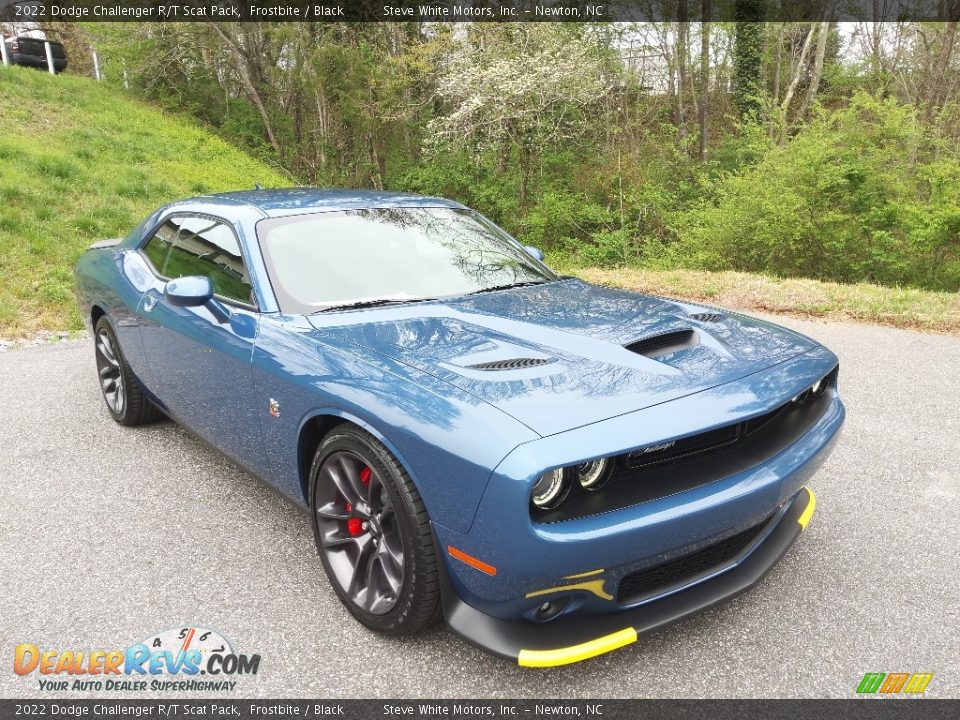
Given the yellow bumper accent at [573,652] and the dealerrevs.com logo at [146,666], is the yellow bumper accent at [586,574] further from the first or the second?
the dealerrevs.com logo at [146,666]

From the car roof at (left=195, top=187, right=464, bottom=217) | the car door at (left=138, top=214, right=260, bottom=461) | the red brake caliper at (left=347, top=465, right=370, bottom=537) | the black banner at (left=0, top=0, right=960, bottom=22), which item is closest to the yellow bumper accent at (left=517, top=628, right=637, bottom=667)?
the red brake caliper at (left=347, top=465, right=370, bottom=537)

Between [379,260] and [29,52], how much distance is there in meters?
21.8

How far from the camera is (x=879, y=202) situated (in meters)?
12.9

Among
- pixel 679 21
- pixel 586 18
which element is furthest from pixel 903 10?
pixel 586 18

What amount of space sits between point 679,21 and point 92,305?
68.6 ft

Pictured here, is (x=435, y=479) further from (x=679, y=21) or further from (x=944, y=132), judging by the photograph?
(x=679, y=21)

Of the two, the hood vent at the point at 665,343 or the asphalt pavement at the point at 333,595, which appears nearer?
the asphalt pavement at the point at 333,595

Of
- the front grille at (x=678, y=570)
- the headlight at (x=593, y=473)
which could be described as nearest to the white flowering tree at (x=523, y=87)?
the front grille at (x=678, y=570)

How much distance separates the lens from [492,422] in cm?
194

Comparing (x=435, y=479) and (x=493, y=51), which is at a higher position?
(x=493, y=51)

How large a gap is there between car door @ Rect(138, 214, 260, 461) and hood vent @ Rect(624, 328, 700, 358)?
150 centimetres

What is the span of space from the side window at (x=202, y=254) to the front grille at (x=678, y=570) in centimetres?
189

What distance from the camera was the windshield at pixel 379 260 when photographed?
2.99 meters

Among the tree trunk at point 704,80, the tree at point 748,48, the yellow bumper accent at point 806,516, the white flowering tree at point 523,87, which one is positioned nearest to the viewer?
the yellow bumper accent at point 806,516
